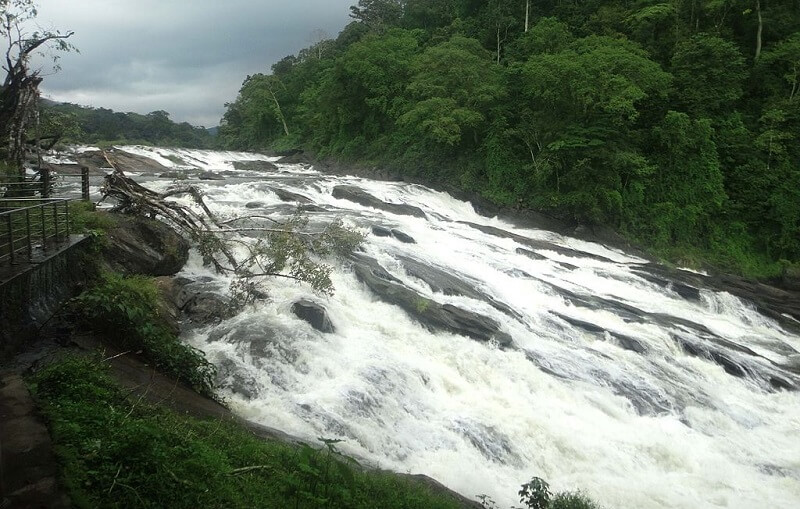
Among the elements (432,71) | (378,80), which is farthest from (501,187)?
(378,80)

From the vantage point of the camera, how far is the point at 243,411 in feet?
25.1

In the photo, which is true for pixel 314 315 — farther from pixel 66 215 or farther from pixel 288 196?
pixel 288 196

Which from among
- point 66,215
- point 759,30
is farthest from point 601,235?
point 66,215

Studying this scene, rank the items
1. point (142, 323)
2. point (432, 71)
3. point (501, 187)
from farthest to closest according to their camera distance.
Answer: point (432, 71), point (501, 187), point (142, 323)

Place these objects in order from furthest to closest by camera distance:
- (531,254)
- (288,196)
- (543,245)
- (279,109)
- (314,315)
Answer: (279,109)
(288,196)
(543,245)
(531,254)
(314,315)

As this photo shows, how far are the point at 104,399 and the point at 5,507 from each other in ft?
6.68

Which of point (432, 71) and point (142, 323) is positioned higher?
point (432, 71)

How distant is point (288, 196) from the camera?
20.3 meters

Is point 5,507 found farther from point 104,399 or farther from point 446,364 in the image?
point 446,364

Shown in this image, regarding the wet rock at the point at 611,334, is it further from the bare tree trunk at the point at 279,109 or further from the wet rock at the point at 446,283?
the bare tree trunk at the point at 279,109

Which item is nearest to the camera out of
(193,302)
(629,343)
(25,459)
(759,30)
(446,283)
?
(25,459)

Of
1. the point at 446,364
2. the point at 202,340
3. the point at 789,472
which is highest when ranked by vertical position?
the point at 202,340

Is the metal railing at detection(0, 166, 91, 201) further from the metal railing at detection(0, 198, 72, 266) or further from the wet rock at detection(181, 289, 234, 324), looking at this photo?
the wet rock at detection(181, 289, 234, 324)

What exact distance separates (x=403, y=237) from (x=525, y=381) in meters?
7.59
